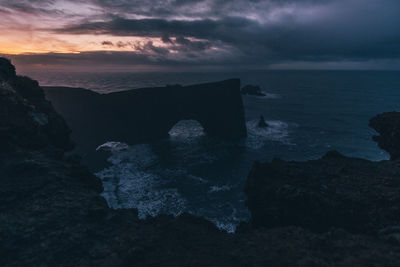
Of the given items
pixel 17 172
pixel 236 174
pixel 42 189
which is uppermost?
pixel 17 172

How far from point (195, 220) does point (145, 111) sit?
4197 centimetres

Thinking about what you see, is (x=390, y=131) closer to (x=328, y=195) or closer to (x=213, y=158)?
(x=328, y=195)

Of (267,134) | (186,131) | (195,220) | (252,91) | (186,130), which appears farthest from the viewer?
(252,91)

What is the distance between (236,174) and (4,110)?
Result: 94.2 ft

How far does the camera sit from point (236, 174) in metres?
34.5

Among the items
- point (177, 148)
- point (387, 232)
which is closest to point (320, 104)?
point (177, 148)

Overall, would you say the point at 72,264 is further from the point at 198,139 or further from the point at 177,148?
the point at 198,139

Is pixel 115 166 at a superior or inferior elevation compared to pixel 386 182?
inferior

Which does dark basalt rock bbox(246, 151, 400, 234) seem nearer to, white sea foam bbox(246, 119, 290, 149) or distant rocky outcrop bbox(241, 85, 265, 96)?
white sea foam bbox(246, 119, 290, 149)

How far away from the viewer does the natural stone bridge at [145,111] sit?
49.5 m

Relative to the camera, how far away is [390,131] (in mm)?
19016

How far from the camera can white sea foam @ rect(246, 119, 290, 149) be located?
160 ft

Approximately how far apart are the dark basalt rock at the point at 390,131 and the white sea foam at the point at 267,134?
1043 inches

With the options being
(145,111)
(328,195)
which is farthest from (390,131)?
(145,111)
